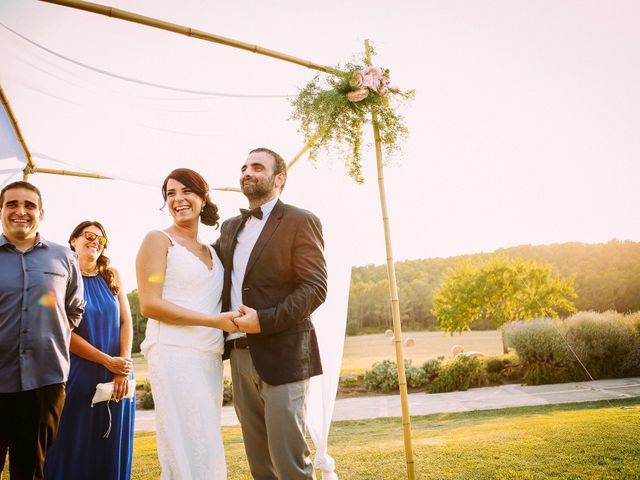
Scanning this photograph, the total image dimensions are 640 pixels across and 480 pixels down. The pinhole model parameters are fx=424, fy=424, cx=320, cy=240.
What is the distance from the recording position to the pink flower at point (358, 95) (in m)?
2.90

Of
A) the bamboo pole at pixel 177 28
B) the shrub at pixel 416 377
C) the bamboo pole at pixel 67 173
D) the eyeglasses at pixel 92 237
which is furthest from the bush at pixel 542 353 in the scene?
the eyeglasses at pixel 92 237

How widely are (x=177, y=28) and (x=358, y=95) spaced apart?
1.23 metres

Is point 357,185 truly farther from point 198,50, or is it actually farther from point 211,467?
point 211,467

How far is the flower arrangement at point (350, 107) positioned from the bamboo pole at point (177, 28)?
151 millimetres

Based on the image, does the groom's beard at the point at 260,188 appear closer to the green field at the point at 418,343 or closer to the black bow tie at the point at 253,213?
the black bow tie at the point at 253,213

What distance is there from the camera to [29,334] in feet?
7.53

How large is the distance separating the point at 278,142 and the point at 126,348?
2258 millimetres

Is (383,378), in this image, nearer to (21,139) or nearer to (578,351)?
(578,351)

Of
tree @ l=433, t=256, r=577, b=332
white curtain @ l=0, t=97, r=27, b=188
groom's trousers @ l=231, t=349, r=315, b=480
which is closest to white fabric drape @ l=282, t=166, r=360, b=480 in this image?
groom's trousers @ l=231, t=349, r=315, b=480

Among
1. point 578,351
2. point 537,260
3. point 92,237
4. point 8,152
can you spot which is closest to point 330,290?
point 92,237

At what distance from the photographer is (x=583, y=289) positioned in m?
29.8

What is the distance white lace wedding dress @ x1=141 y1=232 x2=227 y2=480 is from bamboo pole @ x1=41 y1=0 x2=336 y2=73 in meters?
1.42

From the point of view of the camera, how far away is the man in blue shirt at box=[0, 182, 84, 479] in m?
2.23

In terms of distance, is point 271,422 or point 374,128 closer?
point 271,422
